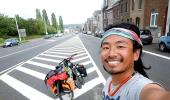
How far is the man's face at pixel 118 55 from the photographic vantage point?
159 centimetres

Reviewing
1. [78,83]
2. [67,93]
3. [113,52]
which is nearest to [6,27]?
[78,83]

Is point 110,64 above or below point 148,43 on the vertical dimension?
above

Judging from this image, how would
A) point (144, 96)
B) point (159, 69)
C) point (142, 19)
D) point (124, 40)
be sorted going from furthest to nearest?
point (142, 19) < point (159, 69) < point (124, 40) < point (144, 96)

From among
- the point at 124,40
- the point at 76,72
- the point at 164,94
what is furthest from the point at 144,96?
the point at 76,72

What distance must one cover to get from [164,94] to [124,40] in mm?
589

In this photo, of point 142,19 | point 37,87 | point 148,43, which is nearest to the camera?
point 37,87

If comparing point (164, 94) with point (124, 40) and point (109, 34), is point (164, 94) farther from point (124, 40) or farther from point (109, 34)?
point (109, 34)

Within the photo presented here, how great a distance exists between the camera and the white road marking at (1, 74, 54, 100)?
5.80 m

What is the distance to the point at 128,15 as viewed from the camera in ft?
104

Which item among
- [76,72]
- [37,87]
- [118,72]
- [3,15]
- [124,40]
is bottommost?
[37,87]

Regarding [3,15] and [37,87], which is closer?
[37,87]

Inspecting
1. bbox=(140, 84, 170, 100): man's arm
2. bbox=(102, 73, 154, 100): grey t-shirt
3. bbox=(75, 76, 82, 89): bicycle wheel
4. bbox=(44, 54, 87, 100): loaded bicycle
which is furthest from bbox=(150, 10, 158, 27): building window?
bbox=(140, 84, 170, 100): man's arm

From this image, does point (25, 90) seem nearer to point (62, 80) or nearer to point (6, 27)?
point (62, 80)

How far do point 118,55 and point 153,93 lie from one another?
0.46 metres
